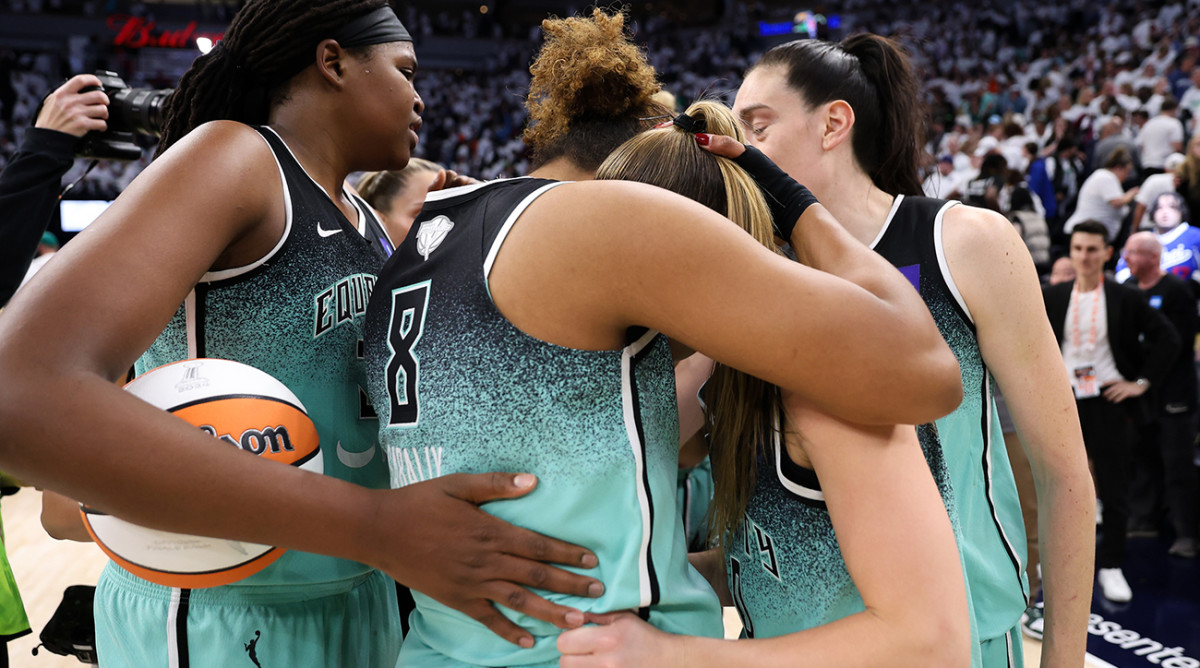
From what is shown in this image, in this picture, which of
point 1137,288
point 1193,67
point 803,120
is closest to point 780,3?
point 1193,67

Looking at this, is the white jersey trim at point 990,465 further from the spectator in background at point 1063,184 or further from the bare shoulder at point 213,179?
the spectator in background at point 1063,184

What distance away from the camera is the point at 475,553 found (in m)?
1.13

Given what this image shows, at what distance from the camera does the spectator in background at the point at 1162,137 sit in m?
9.65

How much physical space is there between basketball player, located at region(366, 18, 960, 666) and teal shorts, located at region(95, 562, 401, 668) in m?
0.39

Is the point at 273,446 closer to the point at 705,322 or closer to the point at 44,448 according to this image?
the point at 44,448

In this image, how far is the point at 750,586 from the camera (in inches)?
56.4

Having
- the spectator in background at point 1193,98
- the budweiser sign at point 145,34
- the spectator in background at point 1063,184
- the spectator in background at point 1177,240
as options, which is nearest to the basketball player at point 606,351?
the spectator in background at point 1177,240

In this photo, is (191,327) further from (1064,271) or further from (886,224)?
(1064,271)

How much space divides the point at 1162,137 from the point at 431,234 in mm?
10631

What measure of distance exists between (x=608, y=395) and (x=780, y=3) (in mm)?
25542

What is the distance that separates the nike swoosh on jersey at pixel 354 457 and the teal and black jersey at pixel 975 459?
1065mm

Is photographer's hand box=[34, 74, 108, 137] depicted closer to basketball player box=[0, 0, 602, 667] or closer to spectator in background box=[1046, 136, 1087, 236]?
basketball player box=[0, 0, 602, 667]

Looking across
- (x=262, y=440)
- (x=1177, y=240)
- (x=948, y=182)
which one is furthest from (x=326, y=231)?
(x=948, y=182)

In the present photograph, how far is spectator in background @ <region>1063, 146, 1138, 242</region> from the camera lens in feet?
28.8
